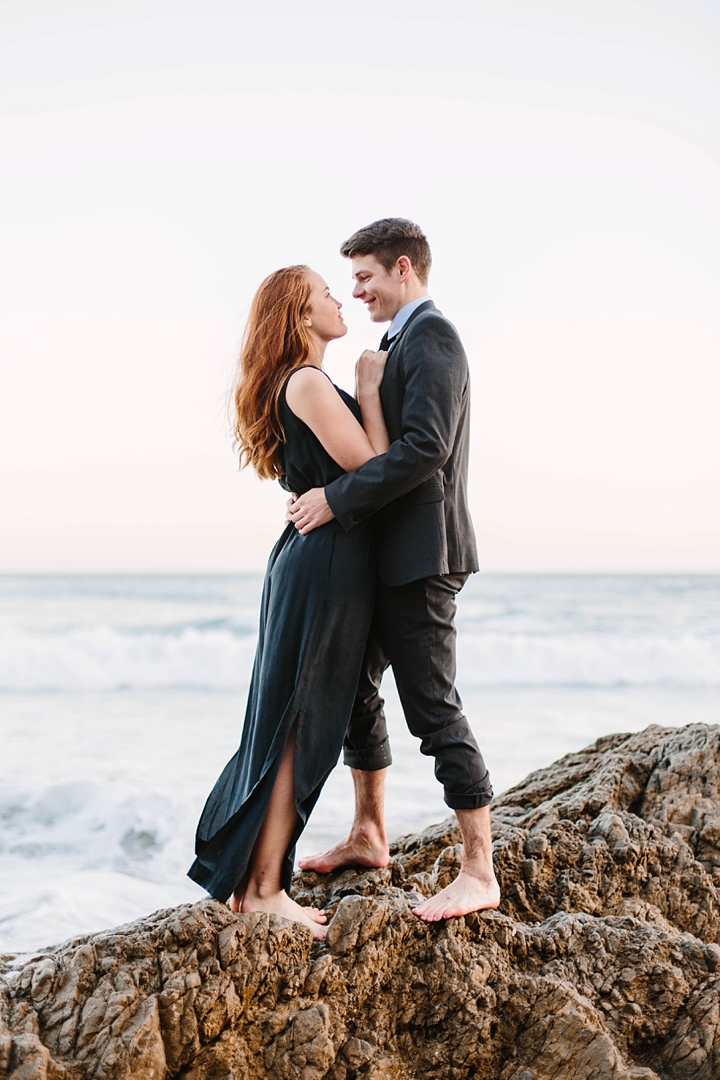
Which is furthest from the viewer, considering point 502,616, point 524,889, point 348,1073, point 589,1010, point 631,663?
point 502,616

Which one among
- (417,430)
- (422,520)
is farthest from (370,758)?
(417,430)

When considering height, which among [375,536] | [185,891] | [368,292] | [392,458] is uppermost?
[368,292]

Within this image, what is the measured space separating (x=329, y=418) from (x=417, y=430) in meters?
0.30

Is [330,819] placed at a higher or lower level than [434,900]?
lower

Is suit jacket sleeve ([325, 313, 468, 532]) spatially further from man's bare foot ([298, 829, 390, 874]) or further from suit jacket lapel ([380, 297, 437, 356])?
man's bare foot ([298, 829, 390, 874])

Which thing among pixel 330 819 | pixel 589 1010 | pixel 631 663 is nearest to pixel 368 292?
pixel 589 1010

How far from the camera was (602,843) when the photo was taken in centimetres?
350

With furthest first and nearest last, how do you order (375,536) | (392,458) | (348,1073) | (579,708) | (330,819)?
1. (579,708)
2. (330,819)
3. (375,536)
4. (392,458)
5. (348,1073)

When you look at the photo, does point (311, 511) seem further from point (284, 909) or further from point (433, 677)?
point (284, 909)

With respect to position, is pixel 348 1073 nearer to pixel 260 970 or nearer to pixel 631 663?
pixel 260 970

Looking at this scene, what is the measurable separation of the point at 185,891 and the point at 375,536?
389 centimetres

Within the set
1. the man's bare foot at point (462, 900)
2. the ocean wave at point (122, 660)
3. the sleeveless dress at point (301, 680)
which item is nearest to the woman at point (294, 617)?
the sleeveless dress at point (301, 680)

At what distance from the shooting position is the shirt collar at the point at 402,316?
3.21m

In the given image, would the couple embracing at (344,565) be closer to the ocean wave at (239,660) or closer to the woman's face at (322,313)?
the woman's face at (322,313)
